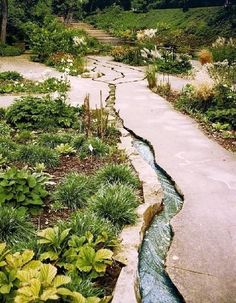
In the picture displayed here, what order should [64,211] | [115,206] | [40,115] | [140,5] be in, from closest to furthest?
[115,206], [64,211], [40,115], [140,5]

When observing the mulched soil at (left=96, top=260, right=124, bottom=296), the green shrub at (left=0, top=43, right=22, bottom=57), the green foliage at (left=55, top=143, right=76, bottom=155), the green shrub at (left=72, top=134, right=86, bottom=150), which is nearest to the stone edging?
the mulched soil at (left=96, top=260, right=124, bottom=296)

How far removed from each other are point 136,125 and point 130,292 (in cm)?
553

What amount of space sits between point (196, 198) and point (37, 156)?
2.39 meters

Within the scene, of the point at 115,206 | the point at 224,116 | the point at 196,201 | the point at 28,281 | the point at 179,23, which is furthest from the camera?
the point at 179,23

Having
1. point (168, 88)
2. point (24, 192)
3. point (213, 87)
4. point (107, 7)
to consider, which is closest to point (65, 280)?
point (24, 192)

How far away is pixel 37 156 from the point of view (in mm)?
6020

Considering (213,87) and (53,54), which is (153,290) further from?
(53,54)

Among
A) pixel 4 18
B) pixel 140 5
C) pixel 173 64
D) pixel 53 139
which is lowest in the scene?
pixel 53 139

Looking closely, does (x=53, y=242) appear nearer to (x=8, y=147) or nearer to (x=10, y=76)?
(x=8, y=147)

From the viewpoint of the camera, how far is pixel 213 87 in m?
9.37

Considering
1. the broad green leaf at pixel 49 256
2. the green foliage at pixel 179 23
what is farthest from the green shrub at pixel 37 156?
the green foliage at pixel 179 23

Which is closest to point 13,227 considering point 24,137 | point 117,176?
point 117,176

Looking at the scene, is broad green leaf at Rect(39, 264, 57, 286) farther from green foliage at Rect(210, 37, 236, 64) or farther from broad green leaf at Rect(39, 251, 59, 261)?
green foliage at Rect(210, 37, 236, 64)

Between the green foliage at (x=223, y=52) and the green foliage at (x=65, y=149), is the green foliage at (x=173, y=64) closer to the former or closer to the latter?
the green foliage at (x=223, y=52)
